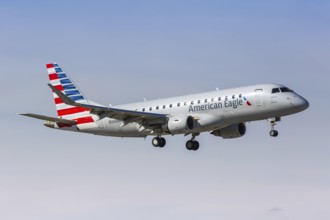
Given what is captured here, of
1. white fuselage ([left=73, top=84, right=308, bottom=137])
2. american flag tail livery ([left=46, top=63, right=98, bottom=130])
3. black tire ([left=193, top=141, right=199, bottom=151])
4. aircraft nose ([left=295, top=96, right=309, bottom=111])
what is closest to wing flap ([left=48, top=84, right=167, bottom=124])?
white fuselage ([left=73, top=84, right=308, bottom=137])

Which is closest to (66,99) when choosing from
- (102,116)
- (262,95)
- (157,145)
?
(102,116)

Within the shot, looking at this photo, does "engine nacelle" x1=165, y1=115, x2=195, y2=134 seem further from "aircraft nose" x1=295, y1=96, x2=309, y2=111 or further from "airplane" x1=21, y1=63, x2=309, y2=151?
"aircraft nose" x1=295, y1=96, x2=309, y2=111

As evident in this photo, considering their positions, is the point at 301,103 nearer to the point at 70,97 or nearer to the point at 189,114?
the point at 189,114

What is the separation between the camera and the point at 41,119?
72500 mm

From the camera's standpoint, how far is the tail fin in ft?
247

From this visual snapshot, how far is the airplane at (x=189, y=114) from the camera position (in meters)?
65.3

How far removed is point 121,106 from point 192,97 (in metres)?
8.21

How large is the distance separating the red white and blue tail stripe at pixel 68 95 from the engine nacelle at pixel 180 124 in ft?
29.8

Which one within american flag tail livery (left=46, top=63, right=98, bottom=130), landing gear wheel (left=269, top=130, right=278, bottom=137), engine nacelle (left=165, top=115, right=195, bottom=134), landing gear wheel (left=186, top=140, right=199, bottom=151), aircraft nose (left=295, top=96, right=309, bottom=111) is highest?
american flag tail livery (left=46, top=63, right=98, bottom=130)

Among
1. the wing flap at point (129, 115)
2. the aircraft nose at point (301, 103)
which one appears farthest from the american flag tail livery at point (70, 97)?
the aircraft nose at point (301, 103)

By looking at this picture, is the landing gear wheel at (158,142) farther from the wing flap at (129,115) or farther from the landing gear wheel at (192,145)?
the landing gear wheel at (192,145)

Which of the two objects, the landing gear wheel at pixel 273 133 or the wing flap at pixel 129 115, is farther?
the wing flap at pixel 129 115

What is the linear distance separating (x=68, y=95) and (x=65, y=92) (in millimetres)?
→ 648

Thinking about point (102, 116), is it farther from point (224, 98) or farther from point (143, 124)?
point (224, 98)
